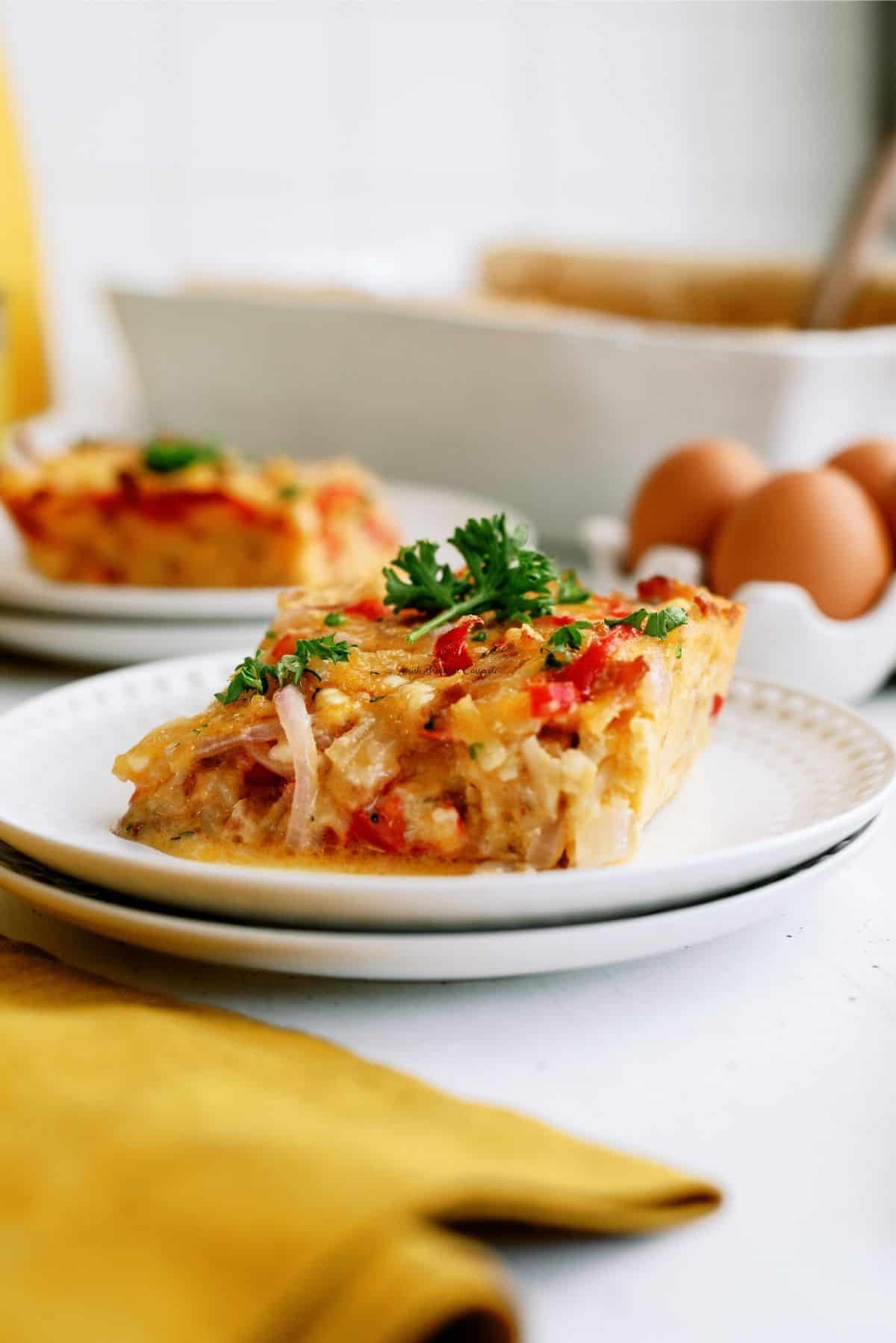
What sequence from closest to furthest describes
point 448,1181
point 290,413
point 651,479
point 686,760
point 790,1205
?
point 448,1181, point 790,1205, point 686,760, point 651,479, point 290,413

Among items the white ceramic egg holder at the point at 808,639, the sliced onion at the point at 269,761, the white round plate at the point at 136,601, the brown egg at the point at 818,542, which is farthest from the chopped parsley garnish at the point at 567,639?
the white round plate at the point at 136,601

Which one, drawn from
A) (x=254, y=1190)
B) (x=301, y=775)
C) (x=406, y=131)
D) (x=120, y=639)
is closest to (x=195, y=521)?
(x=120, y=639)

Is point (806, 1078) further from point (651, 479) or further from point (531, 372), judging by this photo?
point (531, 372)

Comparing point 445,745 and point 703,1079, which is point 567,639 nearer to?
point 445,745

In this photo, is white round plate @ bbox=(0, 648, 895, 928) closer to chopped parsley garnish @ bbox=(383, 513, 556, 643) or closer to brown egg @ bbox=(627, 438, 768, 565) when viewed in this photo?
chopped parsley garnish @ bbox=(383, 513, 556, 643)

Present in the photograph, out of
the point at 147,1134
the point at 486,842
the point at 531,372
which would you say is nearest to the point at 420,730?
the point at 486,842

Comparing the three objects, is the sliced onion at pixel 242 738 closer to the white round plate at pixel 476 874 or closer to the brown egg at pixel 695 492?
the white round plate at pixel 476 874
